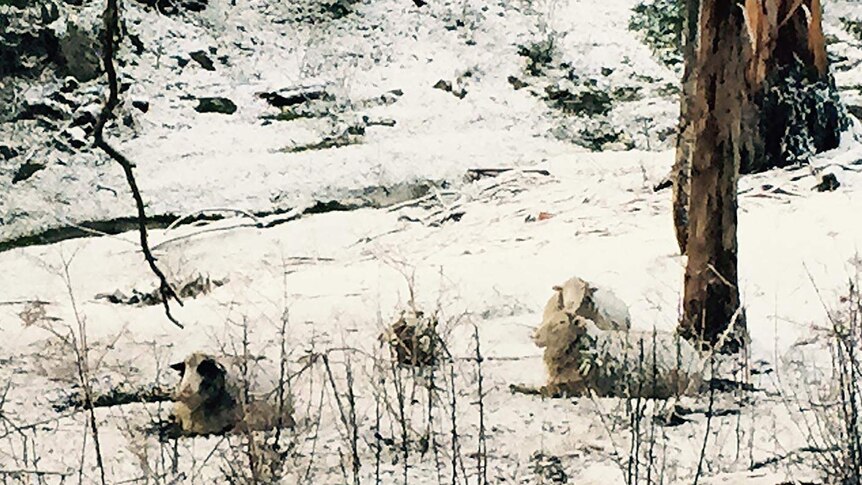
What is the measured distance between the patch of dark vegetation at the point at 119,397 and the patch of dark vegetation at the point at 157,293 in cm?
199

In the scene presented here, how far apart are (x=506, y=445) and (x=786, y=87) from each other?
503 centimetres

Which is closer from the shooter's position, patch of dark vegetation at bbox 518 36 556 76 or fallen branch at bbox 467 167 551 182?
fallen branch at bbox 467 167 551 182

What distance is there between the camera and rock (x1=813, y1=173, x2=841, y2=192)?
7402 millimetres

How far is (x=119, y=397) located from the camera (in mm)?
4922

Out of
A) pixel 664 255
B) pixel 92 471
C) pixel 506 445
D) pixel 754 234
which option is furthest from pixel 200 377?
pixel 754 234

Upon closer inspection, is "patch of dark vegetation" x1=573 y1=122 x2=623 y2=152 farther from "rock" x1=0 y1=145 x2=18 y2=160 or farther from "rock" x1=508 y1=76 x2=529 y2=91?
"rock" x1=0 y1=145 x2=18 y2=160

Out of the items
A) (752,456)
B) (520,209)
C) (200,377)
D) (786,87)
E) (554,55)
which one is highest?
(554,55)

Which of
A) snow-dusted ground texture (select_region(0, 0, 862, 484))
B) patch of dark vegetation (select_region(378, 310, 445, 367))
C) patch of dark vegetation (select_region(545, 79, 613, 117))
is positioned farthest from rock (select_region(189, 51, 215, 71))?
patch of dark vegetation (select_region(378, 310, 445, 367))

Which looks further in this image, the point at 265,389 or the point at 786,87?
the point at 786,87

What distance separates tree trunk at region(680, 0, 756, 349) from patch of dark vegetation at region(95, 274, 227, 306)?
10.8ft

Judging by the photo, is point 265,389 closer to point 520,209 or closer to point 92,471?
point 92,471

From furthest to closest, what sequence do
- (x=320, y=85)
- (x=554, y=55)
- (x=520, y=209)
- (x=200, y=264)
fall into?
(x=554, y=55)
(x=320, y=85)
(x=520, y=209)
(x=200, y=264)

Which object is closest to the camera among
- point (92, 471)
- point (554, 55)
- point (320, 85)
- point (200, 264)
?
point (92, 471)

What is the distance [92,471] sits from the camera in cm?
393
